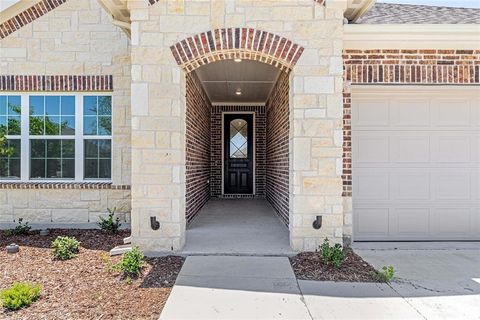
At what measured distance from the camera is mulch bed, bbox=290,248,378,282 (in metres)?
3.77

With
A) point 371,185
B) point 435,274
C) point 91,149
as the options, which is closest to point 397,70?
point 371,185

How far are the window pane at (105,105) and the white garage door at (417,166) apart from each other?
468 centimetres

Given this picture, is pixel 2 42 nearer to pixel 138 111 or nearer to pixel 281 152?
pixel 138 111

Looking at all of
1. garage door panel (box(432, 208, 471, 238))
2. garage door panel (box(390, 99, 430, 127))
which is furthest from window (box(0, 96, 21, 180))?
garage door panel (box(432, 208, 471, 238))

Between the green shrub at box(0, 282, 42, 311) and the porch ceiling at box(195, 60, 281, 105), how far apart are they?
182 inches

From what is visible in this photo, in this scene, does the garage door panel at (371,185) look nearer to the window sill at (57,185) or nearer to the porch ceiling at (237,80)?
the porch ceiling at (237,80)

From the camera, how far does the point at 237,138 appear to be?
35.4ft

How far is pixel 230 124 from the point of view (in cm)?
1078

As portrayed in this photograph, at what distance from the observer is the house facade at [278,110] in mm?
4551

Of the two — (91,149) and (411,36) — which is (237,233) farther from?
(411,36)

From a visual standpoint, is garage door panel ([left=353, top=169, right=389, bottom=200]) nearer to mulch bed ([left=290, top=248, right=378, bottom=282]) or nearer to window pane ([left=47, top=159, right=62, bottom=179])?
mulch bed ([left=290, top=248, right=378, bottom=282])

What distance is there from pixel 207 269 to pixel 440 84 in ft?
14.5

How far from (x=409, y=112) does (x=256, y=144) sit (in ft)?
18.8

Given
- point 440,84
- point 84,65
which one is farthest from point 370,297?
point 84,65
